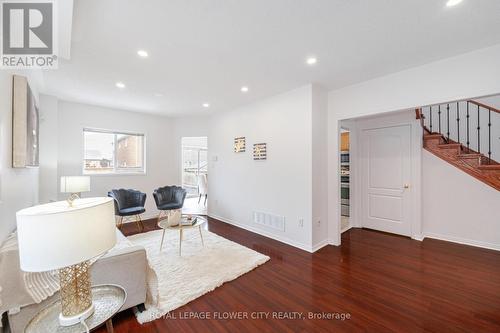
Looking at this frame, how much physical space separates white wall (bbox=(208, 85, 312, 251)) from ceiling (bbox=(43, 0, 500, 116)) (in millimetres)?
605

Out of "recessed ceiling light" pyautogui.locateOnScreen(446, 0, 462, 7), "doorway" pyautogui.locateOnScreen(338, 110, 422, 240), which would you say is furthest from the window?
"recessed ceiling light" pyautogui.locateOnScreen(446, 0, 462, 7)

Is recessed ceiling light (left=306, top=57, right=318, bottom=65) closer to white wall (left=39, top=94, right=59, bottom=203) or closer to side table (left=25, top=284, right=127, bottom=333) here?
side table (left=25, top=284, right=127, bottom=333)

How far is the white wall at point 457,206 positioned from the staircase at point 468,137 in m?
0.22

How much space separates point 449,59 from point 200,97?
11.8 ft

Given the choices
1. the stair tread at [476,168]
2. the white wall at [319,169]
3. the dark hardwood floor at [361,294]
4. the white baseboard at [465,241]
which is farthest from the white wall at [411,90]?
the white baseboard at [465,241]

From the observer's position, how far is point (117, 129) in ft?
16.2

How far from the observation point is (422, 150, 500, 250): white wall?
3287 mm

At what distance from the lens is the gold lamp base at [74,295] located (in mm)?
1107

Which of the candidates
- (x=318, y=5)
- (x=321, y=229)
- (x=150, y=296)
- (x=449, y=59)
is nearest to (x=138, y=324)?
(x=150, y=296)

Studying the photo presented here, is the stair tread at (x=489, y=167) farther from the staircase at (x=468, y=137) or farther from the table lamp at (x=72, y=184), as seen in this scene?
the table lamp at (x=72, y=184)

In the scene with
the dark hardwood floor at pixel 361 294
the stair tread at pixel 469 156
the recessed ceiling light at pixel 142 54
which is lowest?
the dark hardwood floor at pixel 361 294

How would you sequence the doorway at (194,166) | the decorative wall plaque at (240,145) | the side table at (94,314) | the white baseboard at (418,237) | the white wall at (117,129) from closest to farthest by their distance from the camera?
1. the side table at (94,314)
2. the white baseboard at (418,237)
3. the white wall at (117,129)
4. the decorative wall plaque at (240,145)
5. the doorway at (194,166)

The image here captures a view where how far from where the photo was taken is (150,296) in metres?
2.03

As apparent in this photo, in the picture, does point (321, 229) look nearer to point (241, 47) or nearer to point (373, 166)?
point (373, 166)
